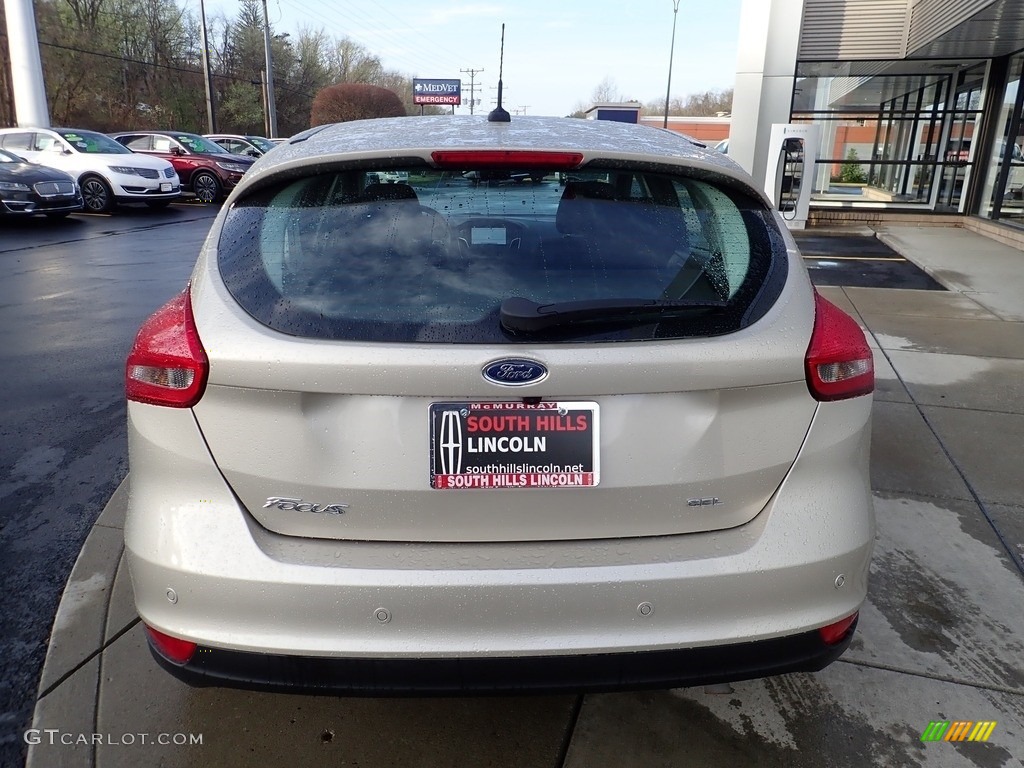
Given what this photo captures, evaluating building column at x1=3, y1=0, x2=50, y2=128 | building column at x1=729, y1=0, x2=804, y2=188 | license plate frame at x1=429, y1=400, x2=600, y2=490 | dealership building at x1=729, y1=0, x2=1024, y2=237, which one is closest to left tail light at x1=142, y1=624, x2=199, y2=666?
license plate frame at x1=429, y1=400, x2=600, y2=490

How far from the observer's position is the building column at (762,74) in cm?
1510

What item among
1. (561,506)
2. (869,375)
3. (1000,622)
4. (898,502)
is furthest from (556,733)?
(898,502)

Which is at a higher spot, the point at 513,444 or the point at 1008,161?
the point at 1008,161

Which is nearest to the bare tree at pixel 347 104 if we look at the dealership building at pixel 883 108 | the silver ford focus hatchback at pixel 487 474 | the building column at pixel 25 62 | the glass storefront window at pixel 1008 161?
the building column at pixel 25 62

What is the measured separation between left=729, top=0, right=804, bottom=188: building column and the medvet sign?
60.2m

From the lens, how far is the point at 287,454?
1785 mm

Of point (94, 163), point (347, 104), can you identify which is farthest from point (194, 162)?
point (347, 104)

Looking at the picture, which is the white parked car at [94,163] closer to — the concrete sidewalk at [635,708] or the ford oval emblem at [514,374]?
the concrete sidewalk at [635,708]

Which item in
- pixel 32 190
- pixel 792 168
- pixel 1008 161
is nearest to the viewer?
pixel 1008 161

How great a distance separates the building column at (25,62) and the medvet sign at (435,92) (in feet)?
171

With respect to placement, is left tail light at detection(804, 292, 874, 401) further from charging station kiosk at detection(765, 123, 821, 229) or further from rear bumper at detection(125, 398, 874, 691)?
charging station kiosk at detection(765, 123, 821, 229)

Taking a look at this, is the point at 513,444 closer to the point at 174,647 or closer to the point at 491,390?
the point at 491,390

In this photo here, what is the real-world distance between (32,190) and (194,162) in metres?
6.67

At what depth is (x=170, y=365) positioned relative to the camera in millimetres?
1836
